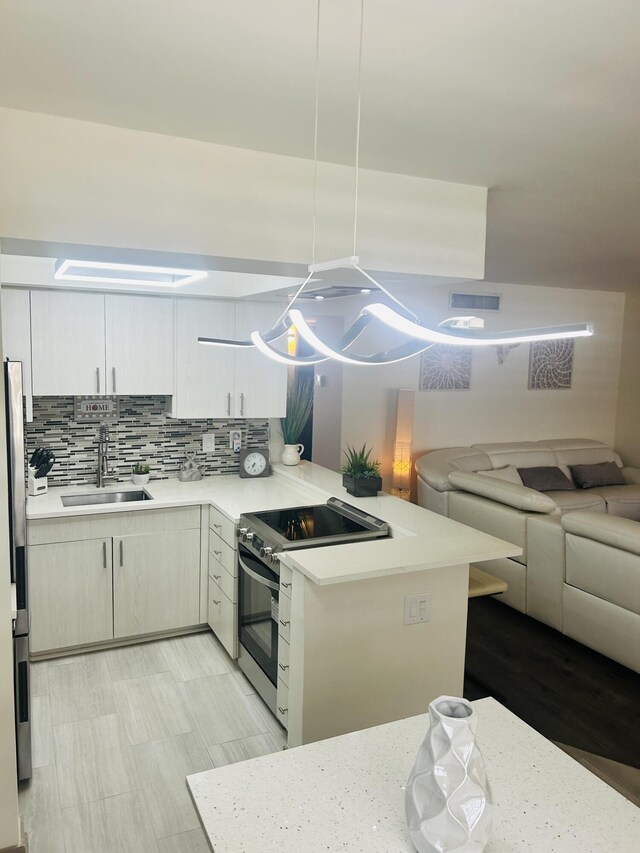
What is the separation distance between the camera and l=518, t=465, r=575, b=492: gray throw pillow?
635cm

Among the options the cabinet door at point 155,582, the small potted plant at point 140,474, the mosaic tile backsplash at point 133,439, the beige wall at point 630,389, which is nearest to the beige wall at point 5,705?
the cabinet door at point 155,582

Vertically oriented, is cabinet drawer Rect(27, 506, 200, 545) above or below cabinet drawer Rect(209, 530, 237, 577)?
above

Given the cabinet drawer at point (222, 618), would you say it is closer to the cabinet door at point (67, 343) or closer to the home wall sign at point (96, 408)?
the home wall sign at point (96, 408)

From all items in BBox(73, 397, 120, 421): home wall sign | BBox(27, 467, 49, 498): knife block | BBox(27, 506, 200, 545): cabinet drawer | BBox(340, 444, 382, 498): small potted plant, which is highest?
BBox(73, 397, 120, 421): home wall sign

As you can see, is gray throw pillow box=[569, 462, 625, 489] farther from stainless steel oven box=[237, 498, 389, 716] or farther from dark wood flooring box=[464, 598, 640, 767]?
stainless steel oven box=[237, 498, 389, 716]

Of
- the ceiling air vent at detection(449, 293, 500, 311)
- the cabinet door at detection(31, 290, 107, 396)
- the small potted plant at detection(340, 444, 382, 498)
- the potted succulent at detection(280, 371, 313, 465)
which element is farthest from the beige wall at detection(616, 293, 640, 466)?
the cabinet door at detection(31, 290, 107, 396)

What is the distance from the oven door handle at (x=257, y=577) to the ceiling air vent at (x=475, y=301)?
405 centimetres

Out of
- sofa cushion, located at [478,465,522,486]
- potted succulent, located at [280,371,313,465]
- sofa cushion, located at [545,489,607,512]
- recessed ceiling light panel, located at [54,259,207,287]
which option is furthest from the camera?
sofa cushion, located at [478,465,522,486]

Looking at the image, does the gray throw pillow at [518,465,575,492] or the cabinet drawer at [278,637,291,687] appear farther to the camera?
the gray throw pillow at [518,465,575,492]

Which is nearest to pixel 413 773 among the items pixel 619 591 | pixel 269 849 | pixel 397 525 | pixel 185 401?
pixel 269 849

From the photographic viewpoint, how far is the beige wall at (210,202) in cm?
207

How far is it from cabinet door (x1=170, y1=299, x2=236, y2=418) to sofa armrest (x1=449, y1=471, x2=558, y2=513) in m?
2.12

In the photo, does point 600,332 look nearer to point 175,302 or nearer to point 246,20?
point 175,302

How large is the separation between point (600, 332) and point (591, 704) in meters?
5.37
